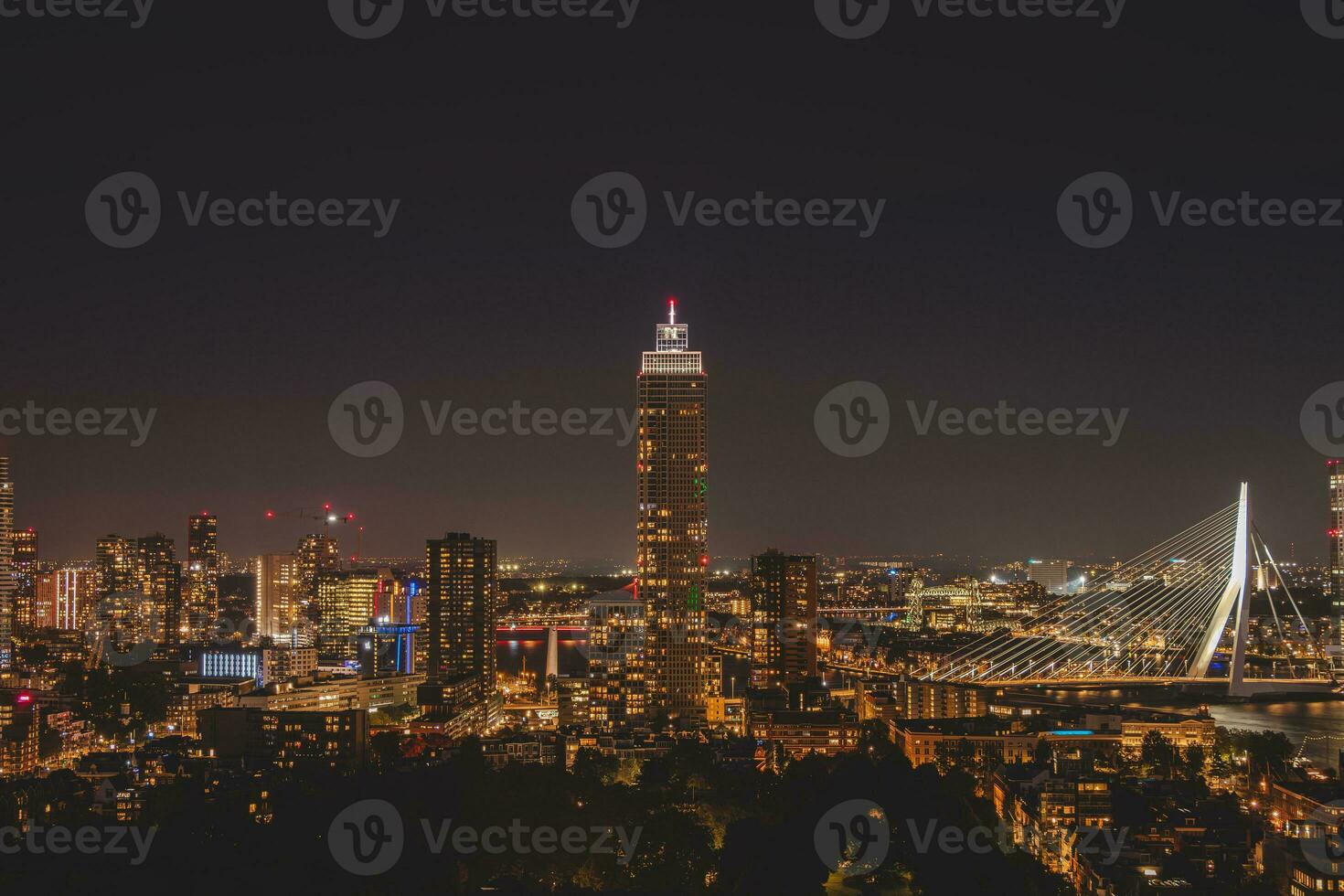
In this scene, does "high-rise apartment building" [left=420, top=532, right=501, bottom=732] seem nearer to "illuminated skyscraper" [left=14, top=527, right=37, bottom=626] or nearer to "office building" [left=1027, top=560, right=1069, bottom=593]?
"illuminated skyscraper" [left=14, top=527, right=37, bottom=626]

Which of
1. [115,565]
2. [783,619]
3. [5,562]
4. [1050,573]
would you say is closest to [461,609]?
[783,619]

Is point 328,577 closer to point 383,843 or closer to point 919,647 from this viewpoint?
point 919,647

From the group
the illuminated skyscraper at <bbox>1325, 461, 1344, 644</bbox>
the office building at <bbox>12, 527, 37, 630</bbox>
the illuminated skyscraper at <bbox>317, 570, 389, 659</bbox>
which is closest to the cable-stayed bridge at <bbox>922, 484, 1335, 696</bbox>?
the illuminated skyscraper at <bbox>1325, 461, 1344, 644</bbox>

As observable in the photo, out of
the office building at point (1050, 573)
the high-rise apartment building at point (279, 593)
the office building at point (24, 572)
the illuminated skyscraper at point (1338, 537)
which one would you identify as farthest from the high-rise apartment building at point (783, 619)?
the office building at point (1050, 573)

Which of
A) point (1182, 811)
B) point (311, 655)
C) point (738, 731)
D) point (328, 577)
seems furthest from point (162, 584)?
point (1182, 811)

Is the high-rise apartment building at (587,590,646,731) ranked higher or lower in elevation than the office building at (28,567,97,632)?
lower

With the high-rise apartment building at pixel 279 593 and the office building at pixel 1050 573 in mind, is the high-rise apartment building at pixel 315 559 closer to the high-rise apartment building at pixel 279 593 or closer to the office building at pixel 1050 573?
the high-rise apartment building at pixel 279 593
